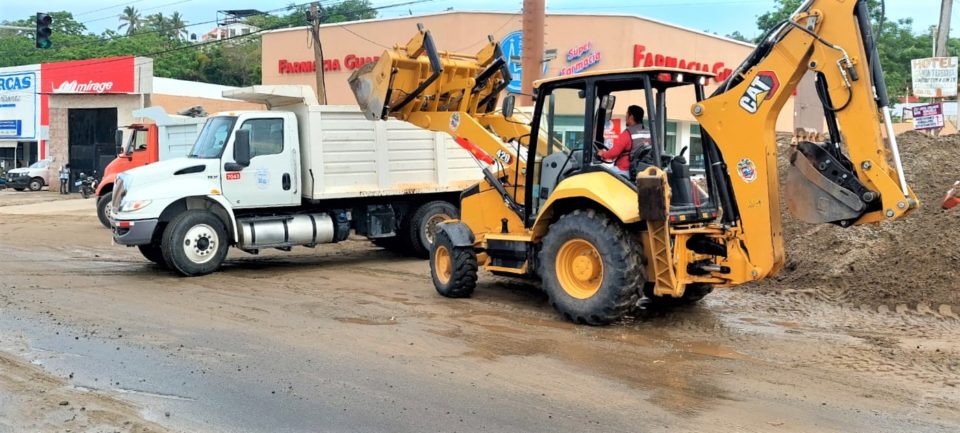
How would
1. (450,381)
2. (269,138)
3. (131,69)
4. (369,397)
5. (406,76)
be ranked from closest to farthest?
1. (369,397)
2. (450,381)
3. (406,76)
4. (269,138)
5. (131,69)

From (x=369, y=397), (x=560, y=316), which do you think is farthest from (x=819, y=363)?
(x=369, y=397)

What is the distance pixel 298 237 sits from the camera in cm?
1305

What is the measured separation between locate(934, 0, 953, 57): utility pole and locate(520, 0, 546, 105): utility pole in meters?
7.96

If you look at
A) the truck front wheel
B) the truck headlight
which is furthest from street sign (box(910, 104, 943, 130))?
the truck headlight

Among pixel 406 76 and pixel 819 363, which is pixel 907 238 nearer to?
pixel 819 363

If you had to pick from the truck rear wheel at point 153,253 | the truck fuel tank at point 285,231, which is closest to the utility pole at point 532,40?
the truck fuel tank at point 285,231

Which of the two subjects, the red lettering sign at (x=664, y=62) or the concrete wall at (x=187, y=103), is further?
the concrete wall at (x=187, y=103)

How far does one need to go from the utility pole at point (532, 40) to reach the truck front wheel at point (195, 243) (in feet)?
25.8

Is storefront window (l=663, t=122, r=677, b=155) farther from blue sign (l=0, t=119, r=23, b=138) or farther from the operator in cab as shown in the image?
blue sign (l=0, t=119, r=23, b=138)

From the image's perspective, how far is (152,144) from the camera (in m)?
20.9

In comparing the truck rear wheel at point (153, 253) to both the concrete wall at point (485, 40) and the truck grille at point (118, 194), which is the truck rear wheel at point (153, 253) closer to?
the truck grille at point (118, 194)

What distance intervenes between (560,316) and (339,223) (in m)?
5.51

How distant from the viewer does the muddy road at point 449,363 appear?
18.5 feet

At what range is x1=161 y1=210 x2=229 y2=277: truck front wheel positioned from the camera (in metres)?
12.1
